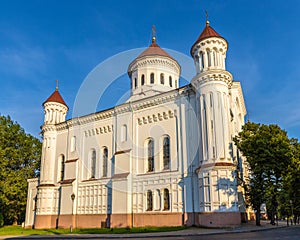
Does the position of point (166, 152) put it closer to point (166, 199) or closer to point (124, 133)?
point (166, 199)

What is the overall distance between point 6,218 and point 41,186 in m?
14.6

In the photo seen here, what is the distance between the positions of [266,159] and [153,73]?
18.4 m

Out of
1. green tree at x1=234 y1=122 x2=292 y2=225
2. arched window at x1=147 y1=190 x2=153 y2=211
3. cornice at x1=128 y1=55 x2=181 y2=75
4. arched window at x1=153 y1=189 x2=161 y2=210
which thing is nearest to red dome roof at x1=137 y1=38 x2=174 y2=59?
cornice at x1=128 y1=55 x2=181 y2=75

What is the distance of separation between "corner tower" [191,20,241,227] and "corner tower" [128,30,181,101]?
28.7 feet

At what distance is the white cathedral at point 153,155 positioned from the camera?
26.6 m

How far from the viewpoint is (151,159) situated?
104 ft

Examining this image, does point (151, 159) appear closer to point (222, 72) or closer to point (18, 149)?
point (222, 72)

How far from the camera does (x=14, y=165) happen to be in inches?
1831

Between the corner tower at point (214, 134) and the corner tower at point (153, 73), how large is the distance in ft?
28.7

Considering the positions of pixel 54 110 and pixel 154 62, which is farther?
pixel 54 110

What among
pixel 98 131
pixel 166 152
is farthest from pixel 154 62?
pixel 166 152

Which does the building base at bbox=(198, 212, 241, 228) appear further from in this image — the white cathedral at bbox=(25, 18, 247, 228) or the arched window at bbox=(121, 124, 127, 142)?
the arched window at bbox=(121, 124, 127, 142)

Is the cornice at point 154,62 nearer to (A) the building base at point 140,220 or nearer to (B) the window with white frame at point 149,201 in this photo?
(B) the window with white frame at point 149,201

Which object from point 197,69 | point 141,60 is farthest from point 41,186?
point 197,69
